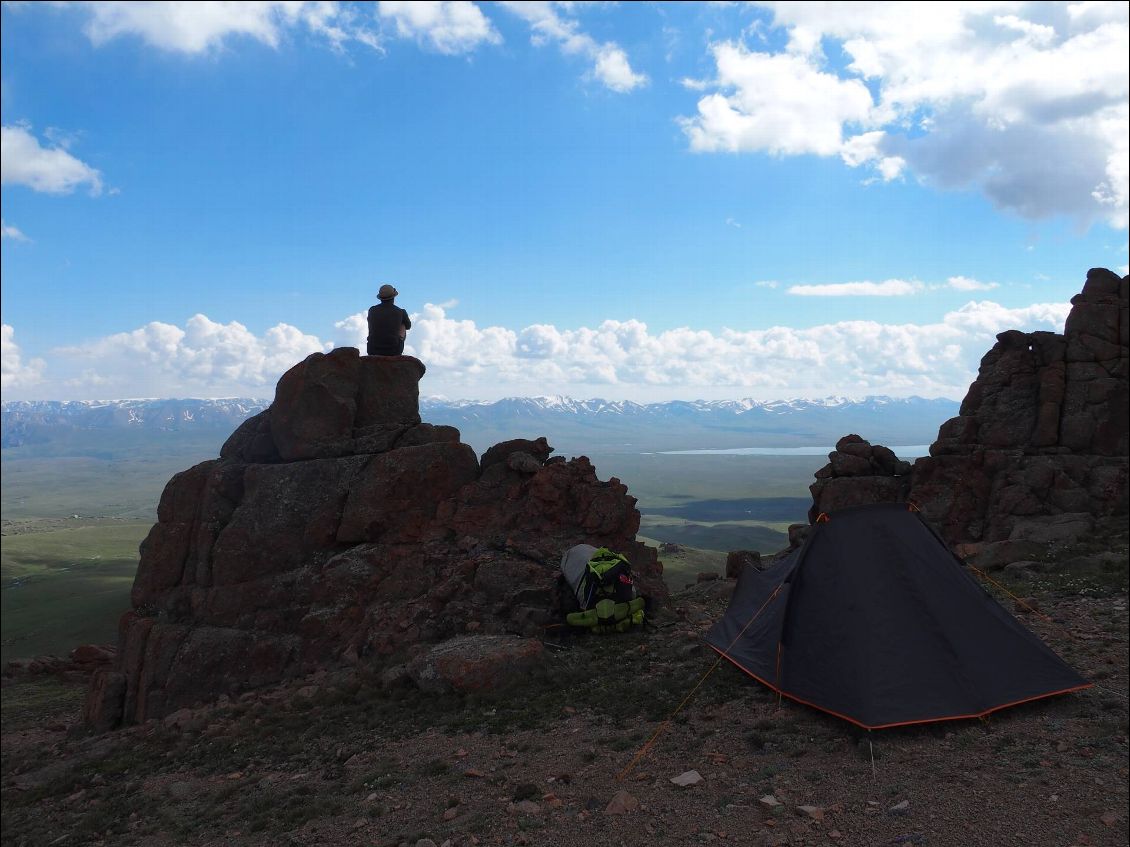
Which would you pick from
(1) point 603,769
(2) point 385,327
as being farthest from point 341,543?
(1) point 603,769

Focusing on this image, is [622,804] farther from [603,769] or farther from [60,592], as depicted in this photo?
[60,592]

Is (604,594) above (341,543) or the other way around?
the other way around

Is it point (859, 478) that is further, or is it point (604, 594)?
point (859, 478)

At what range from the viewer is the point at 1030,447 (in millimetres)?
30672

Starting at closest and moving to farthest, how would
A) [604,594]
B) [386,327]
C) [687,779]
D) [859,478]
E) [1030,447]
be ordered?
[687,779]
[604,594]
[386,327]
[1030,447]
[859,478]

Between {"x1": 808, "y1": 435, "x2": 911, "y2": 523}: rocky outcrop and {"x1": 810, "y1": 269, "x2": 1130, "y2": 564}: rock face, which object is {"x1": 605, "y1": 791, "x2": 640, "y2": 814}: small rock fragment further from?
{"x1": 810, "y1": 269, "x2": 1130, "y2": 564}: rock face

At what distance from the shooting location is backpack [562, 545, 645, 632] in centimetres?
1711

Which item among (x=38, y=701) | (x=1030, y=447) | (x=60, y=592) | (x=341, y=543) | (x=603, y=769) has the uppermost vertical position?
(x=1030, y=447)

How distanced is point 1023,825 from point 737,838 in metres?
3.48

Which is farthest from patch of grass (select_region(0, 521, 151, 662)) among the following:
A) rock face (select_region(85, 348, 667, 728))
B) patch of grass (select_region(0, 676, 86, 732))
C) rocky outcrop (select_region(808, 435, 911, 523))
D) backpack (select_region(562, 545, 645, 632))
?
rocky outcrop (select_region(808, 435, 911, 523))

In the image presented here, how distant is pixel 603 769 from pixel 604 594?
717 cm

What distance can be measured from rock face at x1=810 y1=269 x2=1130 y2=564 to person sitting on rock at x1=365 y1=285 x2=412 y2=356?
20.5 m

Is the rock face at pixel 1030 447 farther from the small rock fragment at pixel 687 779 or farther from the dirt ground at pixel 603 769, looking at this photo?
the small rock fragment at pixel 687 779

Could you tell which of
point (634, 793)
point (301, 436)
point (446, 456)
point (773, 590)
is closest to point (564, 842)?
point (634, 793)
